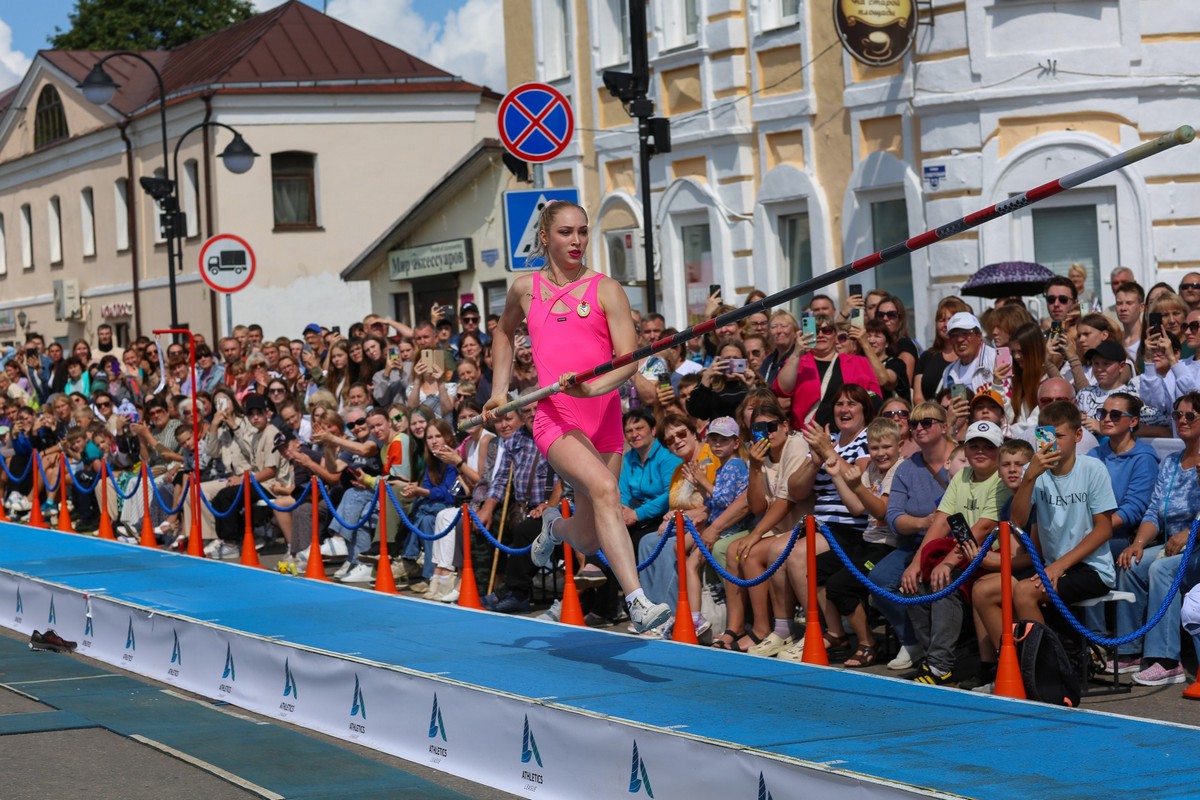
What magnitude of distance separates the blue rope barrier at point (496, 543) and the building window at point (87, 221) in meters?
34.2

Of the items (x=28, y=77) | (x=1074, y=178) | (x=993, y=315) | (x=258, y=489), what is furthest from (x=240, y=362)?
(x=28, y=77)

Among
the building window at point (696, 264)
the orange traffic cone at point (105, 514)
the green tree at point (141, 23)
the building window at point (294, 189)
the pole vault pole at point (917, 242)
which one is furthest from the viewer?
the green tree at point (141, 23)

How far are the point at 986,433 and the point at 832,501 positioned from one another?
52.1 inches

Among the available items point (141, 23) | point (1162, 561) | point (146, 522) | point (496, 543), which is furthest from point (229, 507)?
point (141, 23)

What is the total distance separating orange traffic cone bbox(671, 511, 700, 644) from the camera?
11.3 metres

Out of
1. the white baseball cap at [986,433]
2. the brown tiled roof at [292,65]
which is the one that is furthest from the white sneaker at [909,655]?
the brown tiled roof at [292,65]

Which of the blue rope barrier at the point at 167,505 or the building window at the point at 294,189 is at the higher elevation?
the building window at the point at 294,189

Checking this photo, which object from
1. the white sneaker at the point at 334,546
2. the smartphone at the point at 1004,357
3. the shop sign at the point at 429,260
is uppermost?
the shop sign at the point at 429,260

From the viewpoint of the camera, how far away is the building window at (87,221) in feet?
148

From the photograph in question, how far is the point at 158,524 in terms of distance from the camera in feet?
63.9

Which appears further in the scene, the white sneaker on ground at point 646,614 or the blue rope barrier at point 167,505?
the blue rope barrier at point 167,505

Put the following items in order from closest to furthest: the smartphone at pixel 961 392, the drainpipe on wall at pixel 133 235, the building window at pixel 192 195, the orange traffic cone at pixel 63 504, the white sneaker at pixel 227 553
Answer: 1. the smartphone at pixel 961 392
2. the white sneaker at pixel 227 553
3. the orange traffic cone at pixel 63 504
4. the building window at pixel 192 195
5. the drainpipe on wall at pixel 133 235

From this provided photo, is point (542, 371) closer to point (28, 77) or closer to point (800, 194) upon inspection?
point (800, 194)

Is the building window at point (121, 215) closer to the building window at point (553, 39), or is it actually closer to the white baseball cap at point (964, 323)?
the building window at point (553, 39)
